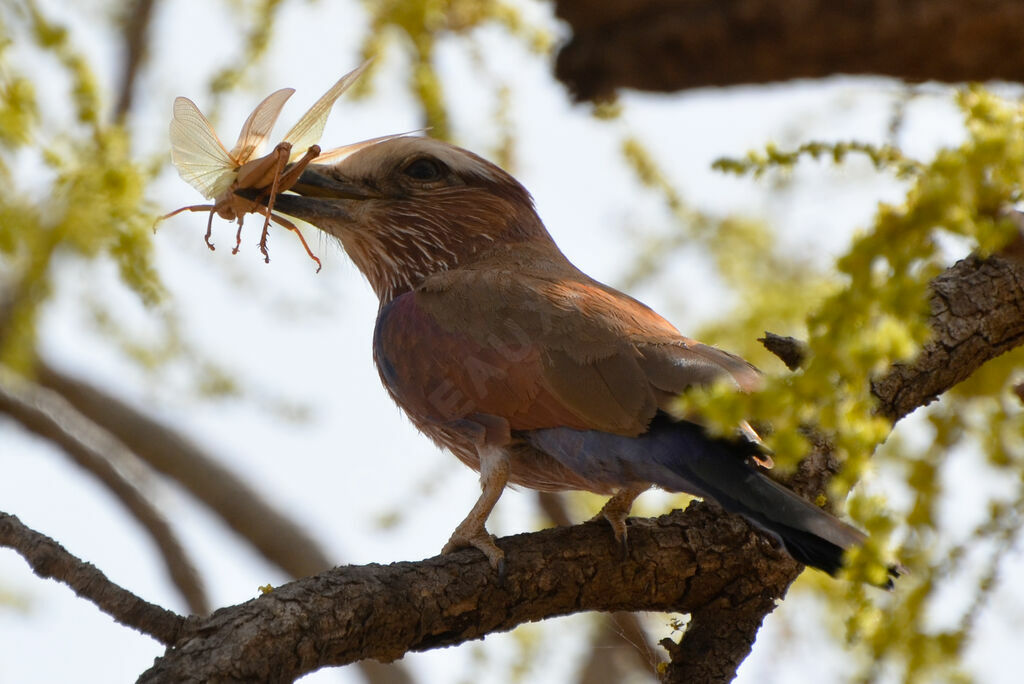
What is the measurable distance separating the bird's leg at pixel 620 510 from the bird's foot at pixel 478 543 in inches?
13.2

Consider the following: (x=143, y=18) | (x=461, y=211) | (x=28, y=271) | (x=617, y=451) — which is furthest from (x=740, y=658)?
(x=143, y=18)

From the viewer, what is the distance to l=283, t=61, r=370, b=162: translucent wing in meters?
3.77

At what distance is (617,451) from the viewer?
2.92m

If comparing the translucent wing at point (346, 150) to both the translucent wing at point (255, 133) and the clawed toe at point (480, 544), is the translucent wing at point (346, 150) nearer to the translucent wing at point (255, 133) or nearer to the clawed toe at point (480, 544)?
the translucent wing at point (255, 133)

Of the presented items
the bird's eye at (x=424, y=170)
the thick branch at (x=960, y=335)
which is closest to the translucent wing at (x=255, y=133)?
the bird's eye at (x=424, y=170)

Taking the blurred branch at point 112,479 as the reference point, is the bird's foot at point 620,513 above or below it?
below

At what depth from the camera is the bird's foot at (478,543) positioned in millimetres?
2971

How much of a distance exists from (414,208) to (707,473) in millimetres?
1812

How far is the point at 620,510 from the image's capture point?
126 inches

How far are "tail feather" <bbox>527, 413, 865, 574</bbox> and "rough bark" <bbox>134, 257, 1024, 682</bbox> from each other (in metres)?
0.27

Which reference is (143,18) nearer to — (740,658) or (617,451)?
(617,451)

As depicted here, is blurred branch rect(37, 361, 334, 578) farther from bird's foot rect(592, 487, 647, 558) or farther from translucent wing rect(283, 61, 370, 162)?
bird's foot rect(592, 487, 647, 558)

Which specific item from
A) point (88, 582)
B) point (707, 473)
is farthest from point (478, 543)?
point (88, 582)

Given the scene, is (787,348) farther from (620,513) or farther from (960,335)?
(620,513)
